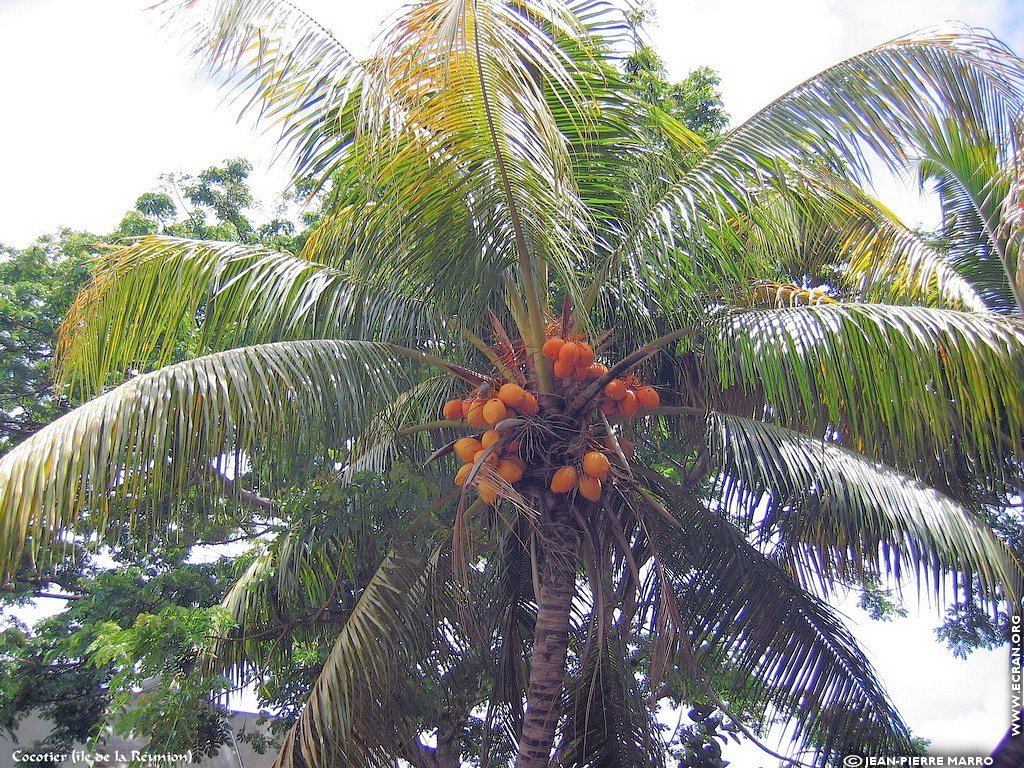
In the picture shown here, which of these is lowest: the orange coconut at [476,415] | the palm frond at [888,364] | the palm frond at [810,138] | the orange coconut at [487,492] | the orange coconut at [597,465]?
Result: the orange coconut at [487,492]

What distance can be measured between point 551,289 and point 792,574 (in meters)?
2.50

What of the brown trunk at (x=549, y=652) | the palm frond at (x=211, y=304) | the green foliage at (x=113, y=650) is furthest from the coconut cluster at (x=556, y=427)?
the green foliage at (x=113, y=650)

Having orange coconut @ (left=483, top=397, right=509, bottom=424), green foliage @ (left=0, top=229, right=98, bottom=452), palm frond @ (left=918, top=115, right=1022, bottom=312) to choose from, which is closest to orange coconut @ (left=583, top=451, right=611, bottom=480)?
orange coconut @ (left=483, top=397, right=509, bottom=424)

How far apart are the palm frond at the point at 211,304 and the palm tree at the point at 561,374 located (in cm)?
2

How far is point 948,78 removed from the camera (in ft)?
15.0

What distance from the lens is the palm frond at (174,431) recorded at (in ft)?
11.6

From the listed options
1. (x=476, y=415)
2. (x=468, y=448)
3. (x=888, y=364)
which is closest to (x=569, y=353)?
(x=476, y=415)

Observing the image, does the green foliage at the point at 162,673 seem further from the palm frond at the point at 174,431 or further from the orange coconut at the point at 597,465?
the orange coconut at the point at 597,465

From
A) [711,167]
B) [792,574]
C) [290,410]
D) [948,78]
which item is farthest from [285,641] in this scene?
[948,78]

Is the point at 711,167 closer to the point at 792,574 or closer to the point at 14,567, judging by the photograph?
the point at 792,574

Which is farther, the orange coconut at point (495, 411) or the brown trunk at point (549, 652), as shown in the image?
the brown trunk at point (549, 652)

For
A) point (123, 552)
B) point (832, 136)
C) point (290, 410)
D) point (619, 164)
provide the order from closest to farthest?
point (290, 410) < point (832, 136) < point (619, 164) < point (123, 552)

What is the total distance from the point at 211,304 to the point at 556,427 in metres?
2.12

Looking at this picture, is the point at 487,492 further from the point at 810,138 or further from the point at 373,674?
the point at 810,138
